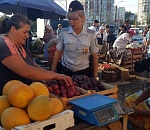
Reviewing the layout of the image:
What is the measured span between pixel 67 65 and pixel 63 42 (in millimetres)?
327

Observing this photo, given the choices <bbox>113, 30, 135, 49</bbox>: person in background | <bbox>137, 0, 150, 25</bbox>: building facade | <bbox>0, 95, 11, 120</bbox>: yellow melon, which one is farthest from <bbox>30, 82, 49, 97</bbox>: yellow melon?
Result: <bbox>137, 0, 150, 25</bbox>: building facade

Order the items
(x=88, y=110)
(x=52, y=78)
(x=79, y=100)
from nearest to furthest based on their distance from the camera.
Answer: (x=88, y=110) < (x=79, y=100) < (x=52, y=78)

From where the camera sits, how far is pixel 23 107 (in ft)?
5.48

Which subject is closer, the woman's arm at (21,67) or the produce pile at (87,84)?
the woman's arm at (21,67)

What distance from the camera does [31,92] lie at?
1707 millimetres

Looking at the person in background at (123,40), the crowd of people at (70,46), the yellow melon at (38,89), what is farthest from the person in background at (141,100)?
the person in background at (123,40)

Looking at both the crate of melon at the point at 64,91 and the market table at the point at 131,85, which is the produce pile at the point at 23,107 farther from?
the market table at the point at 131,85

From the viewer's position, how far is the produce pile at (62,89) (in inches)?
81.6

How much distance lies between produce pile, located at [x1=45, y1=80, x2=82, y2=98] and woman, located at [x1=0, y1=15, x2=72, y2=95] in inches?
2.2

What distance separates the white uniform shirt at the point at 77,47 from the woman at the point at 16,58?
2.74 feet

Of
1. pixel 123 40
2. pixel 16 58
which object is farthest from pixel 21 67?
pixel 123 40

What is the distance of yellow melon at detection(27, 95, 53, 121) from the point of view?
157 cm

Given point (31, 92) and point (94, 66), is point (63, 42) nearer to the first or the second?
point (94, 66)

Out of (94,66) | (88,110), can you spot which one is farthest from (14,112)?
(94,66)
